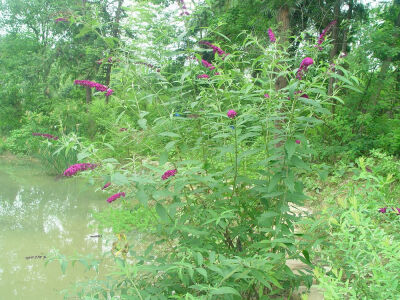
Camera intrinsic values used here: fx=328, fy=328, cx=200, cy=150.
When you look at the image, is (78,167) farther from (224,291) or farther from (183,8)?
(183,8)

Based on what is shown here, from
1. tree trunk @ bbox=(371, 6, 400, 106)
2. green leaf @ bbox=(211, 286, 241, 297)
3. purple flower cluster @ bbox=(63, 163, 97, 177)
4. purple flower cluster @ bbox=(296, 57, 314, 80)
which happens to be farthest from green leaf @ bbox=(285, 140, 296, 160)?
tree trunk @ bbox=(371, 6, 400, 106)

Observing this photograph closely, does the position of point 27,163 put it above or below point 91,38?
below

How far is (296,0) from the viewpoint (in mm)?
7859

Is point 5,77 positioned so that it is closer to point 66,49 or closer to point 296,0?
point 66,49

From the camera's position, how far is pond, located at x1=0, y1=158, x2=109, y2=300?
12.1 ft

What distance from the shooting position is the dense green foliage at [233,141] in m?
1.52

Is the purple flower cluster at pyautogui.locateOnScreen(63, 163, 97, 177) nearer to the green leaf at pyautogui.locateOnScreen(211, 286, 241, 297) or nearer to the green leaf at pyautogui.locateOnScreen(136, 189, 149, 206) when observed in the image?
the green leaf at pyautogui.locateOnScreen(136, 189, 149, 206)

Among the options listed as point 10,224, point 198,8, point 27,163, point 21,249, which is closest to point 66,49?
point 27,163

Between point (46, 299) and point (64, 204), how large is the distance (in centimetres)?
389

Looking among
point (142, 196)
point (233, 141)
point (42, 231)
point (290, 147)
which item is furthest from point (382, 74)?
point (42, 231)

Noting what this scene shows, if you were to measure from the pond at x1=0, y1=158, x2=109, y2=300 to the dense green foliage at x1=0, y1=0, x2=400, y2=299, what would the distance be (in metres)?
0.42

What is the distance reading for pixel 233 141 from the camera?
1.99 m

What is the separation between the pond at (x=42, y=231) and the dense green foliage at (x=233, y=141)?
0.42m

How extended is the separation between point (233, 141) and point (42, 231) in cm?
464
